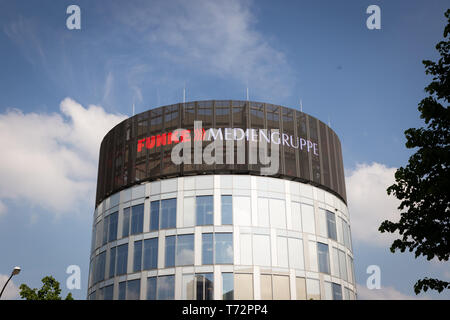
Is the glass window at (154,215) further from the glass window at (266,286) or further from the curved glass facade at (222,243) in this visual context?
the glass window at (266,286)

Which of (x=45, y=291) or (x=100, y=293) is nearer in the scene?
(x=45, y=291)

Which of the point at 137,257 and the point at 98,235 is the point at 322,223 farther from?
the point at 98,235

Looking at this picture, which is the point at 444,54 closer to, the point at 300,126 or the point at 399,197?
the point at 399,197

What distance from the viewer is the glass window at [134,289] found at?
157 ft

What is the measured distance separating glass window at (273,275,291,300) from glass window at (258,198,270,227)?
5.29 metres

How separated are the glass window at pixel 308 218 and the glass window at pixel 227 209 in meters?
7.88

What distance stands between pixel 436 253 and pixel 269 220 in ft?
99.7

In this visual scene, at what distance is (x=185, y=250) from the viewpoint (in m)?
47.5

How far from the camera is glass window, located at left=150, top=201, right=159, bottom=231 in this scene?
4969cm

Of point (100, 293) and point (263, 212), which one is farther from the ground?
point (263, 212)

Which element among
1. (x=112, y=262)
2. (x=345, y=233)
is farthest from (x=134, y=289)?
(x=345, y=233)

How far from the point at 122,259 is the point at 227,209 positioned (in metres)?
12.2

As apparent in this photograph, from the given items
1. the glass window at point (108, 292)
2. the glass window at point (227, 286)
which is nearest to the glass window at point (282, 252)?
the glass window at point (227, 286)
